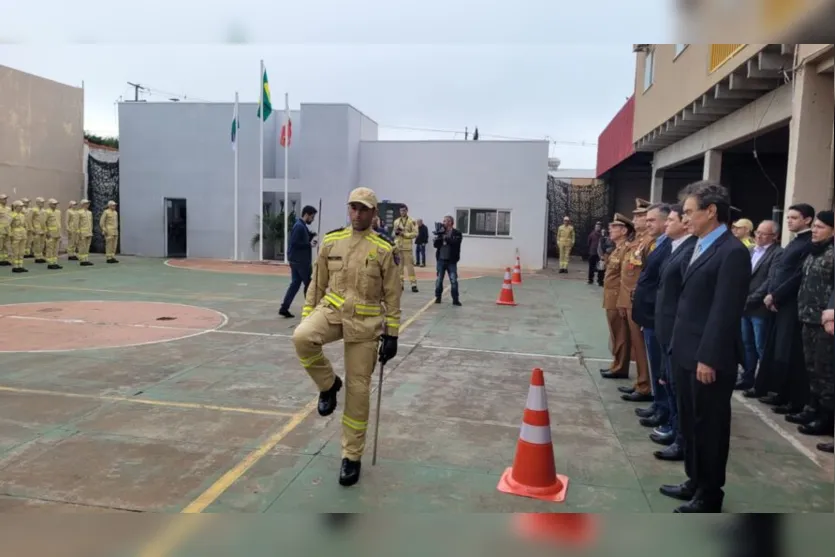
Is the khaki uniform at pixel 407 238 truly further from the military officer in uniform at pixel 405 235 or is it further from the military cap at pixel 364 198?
the military cap at pixel 364 198

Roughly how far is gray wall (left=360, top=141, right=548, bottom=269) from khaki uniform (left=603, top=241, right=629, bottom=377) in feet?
47.1

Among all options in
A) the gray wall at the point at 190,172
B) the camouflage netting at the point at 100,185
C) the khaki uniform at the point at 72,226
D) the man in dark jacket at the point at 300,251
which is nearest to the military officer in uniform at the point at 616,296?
the man in dark jacket at the point at 300,251

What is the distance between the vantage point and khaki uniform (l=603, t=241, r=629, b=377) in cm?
649

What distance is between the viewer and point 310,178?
21344 mm

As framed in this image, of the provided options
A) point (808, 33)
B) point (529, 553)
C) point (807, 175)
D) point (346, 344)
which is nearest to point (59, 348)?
point (346, 344)

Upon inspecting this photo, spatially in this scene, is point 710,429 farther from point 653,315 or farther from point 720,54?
point 720,54

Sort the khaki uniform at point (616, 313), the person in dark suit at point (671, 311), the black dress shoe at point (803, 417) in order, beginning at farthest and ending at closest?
the khaki uniform at point (616, 313)
the black dress shoe at point (803, 417)
the person in dark suit at point (671, 311)

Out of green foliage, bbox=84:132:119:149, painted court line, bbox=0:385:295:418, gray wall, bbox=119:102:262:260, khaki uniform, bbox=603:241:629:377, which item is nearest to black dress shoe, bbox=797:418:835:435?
khaki uniform, bbox=603:241:629:377

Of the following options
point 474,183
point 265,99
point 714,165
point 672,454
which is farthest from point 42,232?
point 672,454

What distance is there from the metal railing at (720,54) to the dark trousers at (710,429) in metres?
6.61

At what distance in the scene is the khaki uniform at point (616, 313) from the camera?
649cm

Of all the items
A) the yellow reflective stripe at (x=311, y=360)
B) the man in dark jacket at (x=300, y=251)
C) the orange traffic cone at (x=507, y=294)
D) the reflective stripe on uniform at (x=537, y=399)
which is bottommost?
the orange traffic cone at (x=507, y=294)

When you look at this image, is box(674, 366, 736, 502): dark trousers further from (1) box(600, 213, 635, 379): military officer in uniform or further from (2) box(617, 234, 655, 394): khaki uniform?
(1) box(600, 213, 635, 379): military officer in uniform

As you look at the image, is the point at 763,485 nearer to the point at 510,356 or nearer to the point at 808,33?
the point at 808,33
